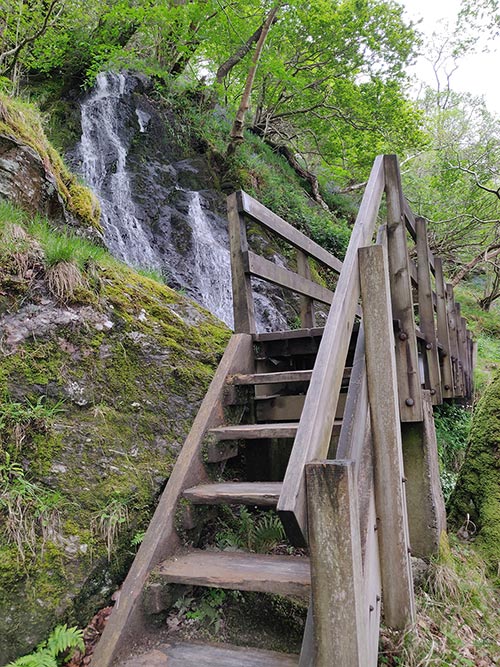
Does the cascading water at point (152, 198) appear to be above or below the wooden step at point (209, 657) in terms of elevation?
above

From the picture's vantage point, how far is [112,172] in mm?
8758

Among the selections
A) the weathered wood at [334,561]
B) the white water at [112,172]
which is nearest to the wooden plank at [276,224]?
the weathered wood at [334,561]

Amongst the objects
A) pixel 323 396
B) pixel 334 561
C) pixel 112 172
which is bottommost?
pixel 334 561

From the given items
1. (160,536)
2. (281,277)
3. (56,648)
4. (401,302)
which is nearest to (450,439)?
(401,302)

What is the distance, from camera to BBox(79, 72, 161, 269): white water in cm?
738

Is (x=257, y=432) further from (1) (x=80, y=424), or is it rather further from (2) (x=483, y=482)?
(2) (x=483, y=482)

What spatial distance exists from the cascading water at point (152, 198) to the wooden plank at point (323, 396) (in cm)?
493

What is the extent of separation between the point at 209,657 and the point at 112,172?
8634 millimetres

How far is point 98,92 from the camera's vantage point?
396 inches

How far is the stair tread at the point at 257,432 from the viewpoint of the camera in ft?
8.03

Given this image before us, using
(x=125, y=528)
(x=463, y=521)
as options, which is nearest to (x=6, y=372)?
(x=125, y=528)

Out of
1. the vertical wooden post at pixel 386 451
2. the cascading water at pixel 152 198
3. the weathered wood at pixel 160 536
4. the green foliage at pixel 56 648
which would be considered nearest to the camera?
the green foliage at pixel 56 648

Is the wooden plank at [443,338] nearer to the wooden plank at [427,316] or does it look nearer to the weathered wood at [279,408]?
the wooden plank at [427,316]

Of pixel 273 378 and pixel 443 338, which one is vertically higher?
pixel 443 338
